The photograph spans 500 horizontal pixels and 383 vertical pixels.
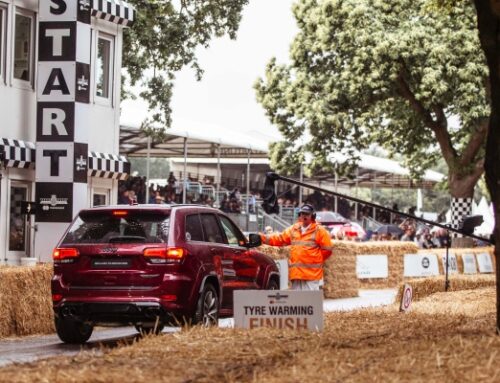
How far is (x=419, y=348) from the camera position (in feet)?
28.1

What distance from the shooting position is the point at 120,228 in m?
15.4

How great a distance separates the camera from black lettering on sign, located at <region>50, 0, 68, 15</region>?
25172mm

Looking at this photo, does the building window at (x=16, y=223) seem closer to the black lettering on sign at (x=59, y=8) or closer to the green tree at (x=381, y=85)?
the black lettering on sign at (x=59, y=8)

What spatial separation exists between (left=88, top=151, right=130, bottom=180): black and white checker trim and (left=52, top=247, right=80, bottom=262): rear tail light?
1190 centimetres

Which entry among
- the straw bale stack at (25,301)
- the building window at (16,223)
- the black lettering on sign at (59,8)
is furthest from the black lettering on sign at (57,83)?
the straw bale stack at (25,301)

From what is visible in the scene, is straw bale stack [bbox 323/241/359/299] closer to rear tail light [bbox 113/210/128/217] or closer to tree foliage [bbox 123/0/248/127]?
tree foliage [bbox 123/0/248/127]

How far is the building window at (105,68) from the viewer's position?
2861 centimetres

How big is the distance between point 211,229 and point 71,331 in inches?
86.5

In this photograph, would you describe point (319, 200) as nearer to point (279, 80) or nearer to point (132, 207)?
point (279, 80)

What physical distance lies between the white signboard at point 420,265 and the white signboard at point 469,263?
84cm

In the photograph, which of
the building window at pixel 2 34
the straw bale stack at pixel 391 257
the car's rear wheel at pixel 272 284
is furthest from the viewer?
the straw bale stack at pixel 391 257

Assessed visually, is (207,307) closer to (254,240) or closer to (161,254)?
(161,254)

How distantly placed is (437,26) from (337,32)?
3.93 meters

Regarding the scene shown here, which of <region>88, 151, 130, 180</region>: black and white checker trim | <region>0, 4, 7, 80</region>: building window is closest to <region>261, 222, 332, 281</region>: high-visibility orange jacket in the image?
<region>0, 4, 7, 80</region>: building window
